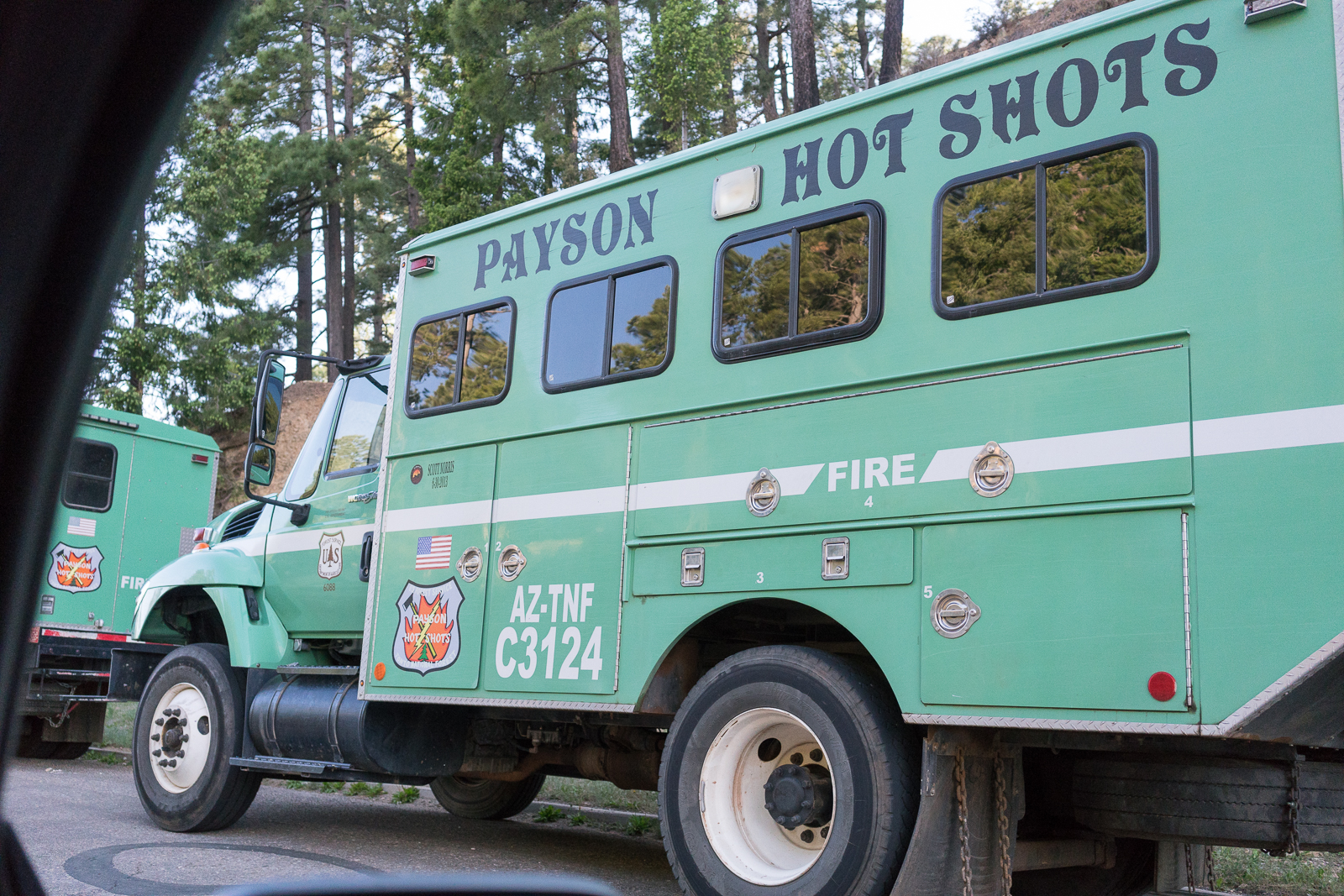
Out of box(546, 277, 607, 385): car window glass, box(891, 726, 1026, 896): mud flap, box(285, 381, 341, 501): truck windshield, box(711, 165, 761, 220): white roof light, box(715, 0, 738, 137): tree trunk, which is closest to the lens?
box(891, 726, 1026, 896): mud flap

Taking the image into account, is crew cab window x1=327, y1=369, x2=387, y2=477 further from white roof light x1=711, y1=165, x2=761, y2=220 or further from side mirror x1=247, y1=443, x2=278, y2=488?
white roof light x1=711, y1=165, x2=761, y2=220

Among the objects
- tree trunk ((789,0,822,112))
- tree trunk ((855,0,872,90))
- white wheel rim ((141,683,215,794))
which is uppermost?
tree trunk ((855,0,872,90))

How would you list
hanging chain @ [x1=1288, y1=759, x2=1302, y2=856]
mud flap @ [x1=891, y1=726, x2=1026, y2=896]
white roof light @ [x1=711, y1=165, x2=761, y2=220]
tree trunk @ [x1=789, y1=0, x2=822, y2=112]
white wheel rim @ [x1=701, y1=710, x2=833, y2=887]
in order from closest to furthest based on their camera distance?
hanging chain @ [x1=1288, y1=759, x2=1302, y2=856] < mud flap @ [x1=891, y1=726, x2=1026, y2=896] < white wheel rim @ [x1=701, y1=710, x2=833, y2=887] < white roof light @ [x1=711, y1=165, x2=761, y2=220] < tree trunk @ [x1=789, y1=0, x2=822, y2=112]

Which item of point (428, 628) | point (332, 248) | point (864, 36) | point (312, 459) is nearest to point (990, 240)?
point (428, 628)

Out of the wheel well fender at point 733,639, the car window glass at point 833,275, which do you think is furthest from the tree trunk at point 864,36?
the wheel well fender at point 733,639

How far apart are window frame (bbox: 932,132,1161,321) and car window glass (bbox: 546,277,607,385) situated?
193cm

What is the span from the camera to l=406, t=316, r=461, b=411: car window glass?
6926 mm

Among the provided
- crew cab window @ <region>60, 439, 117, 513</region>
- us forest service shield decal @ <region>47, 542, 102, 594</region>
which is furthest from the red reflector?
us forest service shield decal @ <region>47, 542, 102, 594</region>

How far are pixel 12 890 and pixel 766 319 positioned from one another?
13.8ft

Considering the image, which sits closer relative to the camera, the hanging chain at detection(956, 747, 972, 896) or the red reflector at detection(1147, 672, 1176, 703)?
the red reflector at detection(1147, 672, 1176, 703)

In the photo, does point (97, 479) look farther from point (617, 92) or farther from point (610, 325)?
point (617, 92)

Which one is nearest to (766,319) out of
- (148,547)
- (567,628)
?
(567,628)

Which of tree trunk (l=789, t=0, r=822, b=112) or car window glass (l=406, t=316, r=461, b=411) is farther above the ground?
tree trunk (l=789, t=0, r=822, b=112)

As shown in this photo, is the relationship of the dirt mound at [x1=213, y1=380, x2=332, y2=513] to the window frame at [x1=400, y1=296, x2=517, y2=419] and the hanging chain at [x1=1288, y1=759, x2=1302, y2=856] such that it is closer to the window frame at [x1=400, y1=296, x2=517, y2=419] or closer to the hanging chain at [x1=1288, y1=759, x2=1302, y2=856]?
the window frame at [x1=400, y1=296, x2=517, y2=419]
